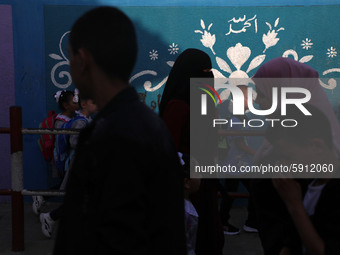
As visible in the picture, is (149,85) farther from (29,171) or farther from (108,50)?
(108,50)

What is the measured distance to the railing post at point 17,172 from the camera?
375cm

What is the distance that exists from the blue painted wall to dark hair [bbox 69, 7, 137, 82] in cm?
431

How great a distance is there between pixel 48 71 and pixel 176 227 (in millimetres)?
4632

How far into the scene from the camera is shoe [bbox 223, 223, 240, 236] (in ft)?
14.7

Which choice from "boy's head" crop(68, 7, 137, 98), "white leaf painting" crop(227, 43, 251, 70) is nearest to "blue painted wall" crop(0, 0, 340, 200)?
"white leaf painting" crop(227, 43, 251, 70)

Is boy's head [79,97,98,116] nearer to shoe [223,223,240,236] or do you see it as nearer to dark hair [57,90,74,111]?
dark hair [57,90,74,111]

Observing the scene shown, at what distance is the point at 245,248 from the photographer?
4.08 metres

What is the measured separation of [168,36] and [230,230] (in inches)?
96.0

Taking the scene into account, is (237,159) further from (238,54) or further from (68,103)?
(68,103)

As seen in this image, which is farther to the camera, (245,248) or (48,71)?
→ (48,71)

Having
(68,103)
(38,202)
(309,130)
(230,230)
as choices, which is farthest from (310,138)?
(38,202)

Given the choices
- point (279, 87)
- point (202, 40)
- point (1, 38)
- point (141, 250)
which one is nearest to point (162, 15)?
point (202, 40)

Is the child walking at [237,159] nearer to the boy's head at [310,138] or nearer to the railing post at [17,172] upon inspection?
the railing post at [17,172]

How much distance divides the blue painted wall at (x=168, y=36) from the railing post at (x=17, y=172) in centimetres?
183
